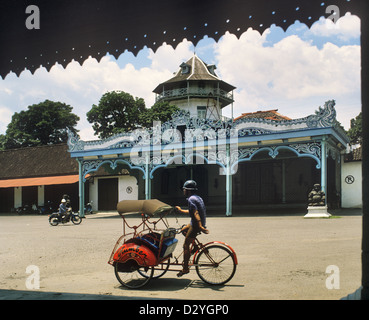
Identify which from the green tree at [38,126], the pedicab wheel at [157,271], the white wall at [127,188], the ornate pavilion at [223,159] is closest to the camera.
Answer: the pedicab wheel at [157,271]

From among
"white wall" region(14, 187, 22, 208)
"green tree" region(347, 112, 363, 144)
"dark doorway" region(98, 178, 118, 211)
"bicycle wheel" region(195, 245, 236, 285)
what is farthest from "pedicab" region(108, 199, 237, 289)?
"green tree" region(347, 112, 363, 144)

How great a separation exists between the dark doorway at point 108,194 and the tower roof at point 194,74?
17313 mm

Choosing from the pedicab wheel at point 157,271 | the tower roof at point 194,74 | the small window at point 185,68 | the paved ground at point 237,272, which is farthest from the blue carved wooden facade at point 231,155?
the small window at point 185,68

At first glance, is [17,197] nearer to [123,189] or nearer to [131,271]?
[123,189]

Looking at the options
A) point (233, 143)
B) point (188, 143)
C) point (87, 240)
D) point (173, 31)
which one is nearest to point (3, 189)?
point (188, 143)

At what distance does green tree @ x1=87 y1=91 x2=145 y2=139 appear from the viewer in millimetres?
41312

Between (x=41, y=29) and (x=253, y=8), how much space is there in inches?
98.1

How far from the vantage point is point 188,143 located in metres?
20.6

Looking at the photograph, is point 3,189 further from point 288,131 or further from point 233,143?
point 288,131

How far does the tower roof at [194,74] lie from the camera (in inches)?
1708

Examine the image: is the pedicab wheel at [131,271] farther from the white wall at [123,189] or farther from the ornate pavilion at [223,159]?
the white wall at [123,189]

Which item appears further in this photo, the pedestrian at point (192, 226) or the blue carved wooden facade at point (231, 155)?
the blue carved wooden facade at point (231, 155)

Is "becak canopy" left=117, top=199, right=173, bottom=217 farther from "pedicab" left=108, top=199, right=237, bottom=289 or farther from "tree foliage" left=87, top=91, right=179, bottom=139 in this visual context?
"tree foliage" left=87, top=91, right=179, bottom=139

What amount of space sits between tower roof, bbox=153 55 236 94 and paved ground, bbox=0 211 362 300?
33196 millimetres
